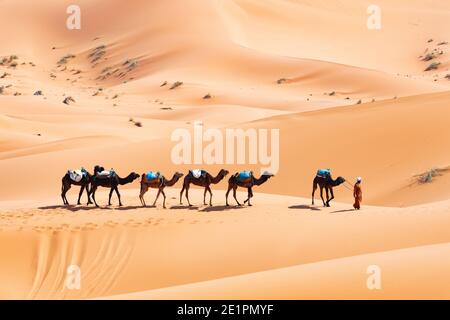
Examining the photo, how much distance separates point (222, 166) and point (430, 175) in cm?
694

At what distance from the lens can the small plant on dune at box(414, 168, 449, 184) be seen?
20188 mm

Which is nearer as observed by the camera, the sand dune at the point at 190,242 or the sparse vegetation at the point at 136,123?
the sand dune at the point at 190,242

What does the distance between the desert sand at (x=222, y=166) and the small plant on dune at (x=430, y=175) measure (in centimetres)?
9

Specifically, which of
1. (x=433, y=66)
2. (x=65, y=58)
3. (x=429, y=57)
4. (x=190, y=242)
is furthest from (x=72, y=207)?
(x=429, y=57)

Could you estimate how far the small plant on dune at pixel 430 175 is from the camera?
66.2ft

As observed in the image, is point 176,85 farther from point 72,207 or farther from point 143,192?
point 143,192

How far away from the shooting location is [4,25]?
69.1 meters

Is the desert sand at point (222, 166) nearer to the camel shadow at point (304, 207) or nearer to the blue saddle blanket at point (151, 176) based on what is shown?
the camel shadow at point (304, 207)

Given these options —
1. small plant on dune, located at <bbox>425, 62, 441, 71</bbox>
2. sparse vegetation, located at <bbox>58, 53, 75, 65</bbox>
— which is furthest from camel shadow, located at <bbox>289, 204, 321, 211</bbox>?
sparse vegetation, located at <bbox>58, 53, 75, 65</bbox>

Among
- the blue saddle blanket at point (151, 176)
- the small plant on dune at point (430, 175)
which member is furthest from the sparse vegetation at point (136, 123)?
the blue saddle blanket at point (151, 176)

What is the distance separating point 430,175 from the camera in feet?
66.7

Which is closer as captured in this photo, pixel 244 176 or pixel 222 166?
pixel 244 176

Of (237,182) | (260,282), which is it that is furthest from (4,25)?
(260,282)
